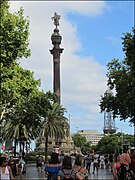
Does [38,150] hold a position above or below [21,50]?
below

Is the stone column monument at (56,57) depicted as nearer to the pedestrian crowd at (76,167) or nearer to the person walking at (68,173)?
the pedestrian crowd at (76,167)

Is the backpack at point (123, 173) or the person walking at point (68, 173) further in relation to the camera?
the backpack at point (123, 173)

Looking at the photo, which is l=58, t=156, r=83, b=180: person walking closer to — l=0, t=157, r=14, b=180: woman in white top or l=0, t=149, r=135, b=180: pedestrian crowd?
l=0, t=149, r=135, b=180: pedestrian crowd

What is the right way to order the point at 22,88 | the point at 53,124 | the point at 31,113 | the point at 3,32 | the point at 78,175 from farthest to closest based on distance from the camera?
1. the point at 53,124
2. the point at 31,113
3. the point at 22,88
4. the point at 3,32
5. the point at 78,175

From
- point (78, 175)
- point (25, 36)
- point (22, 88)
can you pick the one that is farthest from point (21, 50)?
point (78, 175)

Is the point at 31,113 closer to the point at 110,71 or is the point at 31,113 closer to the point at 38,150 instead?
the point at 110,71

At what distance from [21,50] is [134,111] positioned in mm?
11652

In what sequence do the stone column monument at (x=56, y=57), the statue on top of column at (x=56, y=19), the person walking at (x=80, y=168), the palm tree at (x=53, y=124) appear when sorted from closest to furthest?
the person walking at (x=80, y=168) < the palm tree at (x=53, y=124) < the stone column monument at (x=56, y=57) < the statue on top of column at (x=56, y=19)

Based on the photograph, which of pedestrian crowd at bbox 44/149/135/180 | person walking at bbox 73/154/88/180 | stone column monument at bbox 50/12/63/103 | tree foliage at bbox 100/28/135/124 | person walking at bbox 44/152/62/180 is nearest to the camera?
person walking at bbox 73/154/88/180

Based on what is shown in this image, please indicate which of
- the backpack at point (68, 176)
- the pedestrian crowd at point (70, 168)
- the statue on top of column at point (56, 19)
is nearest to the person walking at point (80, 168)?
the pedestrian crowd at point (70, 168)

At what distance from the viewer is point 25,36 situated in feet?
87.2

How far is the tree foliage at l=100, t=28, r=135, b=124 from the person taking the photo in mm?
32734

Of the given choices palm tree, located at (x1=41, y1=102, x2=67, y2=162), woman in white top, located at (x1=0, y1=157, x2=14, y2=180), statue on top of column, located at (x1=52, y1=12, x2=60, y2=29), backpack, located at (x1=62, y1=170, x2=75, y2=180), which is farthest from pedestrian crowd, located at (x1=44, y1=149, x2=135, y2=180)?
statue on top of column, located at (x1=52, y1=12, x2=60, y2=29)

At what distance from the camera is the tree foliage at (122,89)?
107 feet
